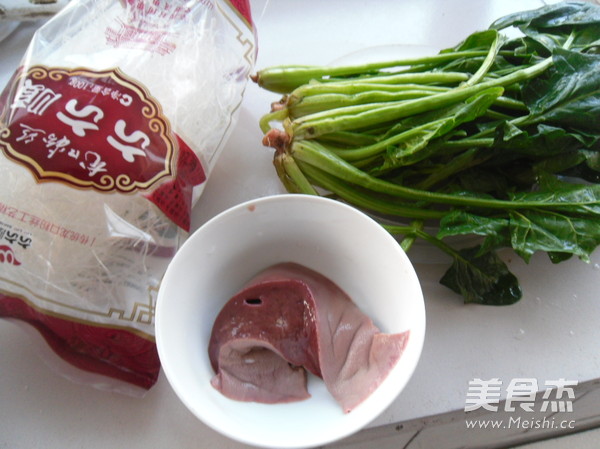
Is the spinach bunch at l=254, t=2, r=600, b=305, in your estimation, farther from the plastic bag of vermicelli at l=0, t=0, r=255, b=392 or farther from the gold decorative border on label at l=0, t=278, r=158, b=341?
the gold decorative border on label at l=0, t=278, r=158, b=341

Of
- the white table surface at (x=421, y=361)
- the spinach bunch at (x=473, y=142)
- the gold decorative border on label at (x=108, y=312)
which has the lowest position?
the white table surface at (x=421, y=361)

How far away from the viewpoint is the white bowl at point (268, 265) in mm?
473

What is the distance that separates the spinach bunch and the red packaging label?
21 cm

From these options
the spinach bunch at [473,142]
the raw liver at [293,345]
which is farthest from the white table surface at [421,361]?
the raw liver at [293,345]

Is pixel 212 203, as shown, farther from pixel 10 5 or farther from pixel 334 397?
pixel 10 5

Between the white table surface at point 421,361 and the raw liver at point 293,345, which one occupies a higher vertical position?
the raw liver at point 293,345

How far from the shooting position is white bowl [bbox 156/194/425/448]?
473 millimetres

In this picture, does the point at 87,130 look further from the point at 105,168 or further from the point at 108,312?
the point at 108,312

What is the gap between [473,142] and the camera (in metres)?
0.71

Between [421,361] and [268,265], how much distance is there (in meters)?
0.29

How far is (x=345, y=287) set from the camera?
639 millimetres

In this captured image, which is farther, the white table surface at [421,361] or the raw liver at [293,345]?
the white table surface at [421,361]

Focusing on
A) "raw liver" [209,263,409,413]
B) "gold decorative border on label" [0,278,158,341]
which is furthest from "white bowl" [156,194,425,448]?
"gold decorative border on label" [0,278,158,341]

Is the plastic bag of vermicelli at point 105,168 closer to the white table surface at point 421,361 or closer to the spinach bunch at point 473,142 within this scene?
the white table surface at point 421,361
